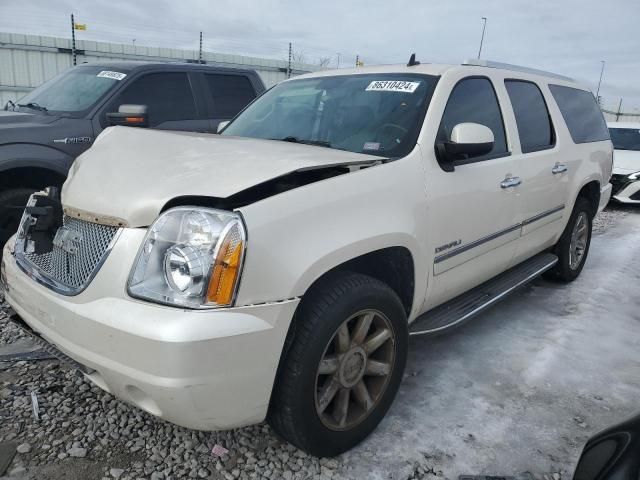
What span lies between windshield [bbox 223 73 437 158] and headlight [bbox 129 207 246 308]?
1173 mm

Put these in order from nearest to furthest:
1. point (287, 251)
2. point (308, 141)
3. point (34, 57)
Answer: point (287, 251), point (308, 141), point (34, 57)

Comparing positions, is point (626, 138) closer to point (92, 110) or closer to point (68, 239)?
point (92, 110)

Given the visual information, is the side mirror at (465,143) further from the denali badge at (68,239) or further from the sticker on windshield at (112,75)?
the sticker on windshield at (112,75)

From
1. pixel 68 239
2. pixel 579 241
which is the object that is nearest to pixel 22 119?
pixel 68 239

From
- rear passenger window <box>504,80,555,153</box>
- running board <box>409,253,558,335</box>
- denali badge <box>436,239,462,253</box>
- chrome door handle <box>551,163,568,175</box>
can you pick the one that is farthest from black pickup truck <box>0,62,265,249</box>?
chrome door handle <box>551,163,568,175</box>

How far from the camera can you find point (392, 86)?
3033 mm

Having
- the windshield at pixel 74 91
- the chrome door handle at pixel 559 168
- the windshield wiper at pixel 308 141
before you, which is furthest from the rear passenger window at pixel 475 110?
the windshield at pixel 74 91

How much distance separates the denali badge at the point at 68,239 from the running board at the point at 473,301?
167 cm

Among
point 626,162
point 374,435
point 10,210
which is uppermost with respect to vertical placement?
point 626,162

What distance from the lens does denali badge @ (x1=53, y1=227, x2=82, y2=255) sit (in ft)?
7.04

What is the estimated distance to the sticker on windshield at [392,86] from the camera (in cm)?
296

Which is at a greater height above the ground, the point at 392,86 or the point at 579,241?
the point at 392,86

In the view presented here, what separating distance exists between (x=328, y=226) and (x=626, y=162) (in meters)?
10.3

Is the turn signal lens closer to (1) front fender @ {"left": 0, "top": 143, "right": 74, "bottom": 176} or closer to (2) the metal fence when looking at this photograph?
(1) front fender @ {"left": 0, "top": 143, "right": 74, "bottom": 176}
